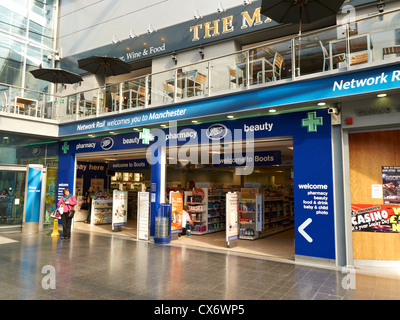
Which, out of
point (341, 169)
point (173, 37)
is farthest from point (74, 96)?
point (341, 169)

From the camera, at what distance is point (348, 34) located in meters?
6.05

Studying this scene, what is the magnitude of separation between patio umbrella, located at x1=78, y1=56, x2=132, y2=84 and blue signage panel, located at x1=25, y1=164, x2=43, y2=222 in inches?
172

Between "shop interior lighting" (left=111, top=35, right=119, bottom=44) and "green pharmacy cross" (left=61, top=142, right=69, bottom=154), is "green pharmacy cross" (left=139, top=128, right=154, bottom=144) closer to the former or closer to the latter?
"green pharmacy cross" (left=61, top=142, right=69, bottom=154)

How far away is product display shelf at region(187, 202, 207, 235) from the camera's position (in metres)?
10.5

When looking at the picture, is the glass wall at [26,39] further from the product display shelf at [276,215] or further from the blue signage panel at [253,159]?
the product display shelf at [276,215]

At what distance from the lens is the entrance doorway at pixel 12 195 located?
36.3 ft

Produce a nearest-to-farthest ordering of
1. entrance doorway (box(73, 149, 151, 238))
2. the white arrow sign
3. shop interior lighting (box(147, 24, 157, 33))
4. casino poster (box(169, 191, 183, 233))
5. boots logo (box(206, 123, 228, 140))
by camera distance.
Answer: the white arrow sign → boots logo (box(206, 123, 228, 140)) → casino poster (box(169, 191, 183, 233)) → entrance doorway (box(73, 149, 151, 238)) → shop interior lighting (box(147, 24, 157, 33))

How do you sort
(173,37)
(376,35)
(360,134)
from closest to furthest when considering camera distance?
1. (376,35)
2. (360,134)
3. (173,37)

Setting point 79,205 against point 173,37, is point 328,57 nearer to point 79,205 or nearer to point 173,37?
point 173,37

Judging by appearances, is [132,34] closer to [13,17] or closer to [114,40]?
[114,40]

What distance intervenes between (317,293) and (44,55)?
17786mm

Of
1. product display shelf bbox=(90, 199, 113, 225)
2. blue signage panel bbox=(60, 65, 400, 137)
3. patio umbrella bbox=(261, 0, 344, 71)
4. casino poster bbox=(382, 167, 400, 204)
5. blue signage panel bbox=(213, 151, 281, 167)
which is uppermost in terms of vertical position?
patio umbrella bbox=(261, 0, 344, 71)

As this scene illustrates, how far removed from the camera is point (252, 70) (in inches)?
283

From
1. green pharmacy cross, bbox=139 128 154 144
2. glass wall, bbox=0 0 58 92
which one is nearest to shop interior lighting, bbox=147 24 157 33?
green pharmacy cross, bbox=139 128 154 144
